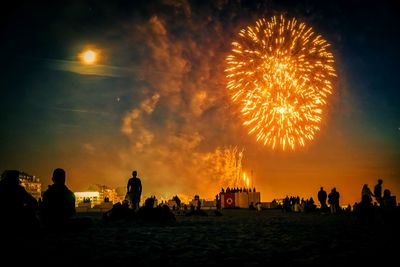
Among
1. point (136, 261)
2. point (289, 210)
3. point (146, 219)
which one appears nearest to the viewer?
point (136, 261)

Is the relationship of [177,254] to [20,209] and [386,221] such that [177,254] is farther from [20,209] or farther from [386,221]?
[386,221]

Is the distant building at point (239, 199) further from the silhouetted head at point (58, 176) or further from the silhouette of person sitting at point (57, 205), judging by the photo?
the silhouetted head at point (58, 176)

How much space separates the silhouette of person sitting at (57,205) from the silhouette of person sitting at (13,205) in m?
0.70

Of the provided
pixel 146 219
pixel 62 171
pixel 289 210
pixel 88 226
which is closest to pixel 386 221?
pixel 146 219

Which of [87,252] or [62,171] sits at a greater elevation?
[62,171]

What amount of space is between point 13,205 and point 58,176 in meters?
1.17

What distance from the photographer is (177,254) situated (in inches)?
222

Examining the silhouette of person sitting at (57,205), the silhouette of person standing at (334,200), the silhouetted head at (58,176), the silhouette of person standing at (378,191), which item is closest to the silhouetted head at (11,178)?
the silhouetted head at (58,176)

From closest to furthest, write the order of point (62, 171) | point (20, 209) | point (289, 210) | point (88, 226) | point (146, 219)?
point (20, 209) < point (62, 171) < point (88, 226) < point (146, 219) < point (289, 210)

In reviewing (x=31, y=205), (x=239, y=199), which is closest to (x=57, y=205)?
(x=31, y=205)

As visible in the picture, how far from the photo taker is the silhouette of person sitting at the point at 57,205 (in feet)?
30.4

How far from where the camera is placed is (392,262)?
4.73 m

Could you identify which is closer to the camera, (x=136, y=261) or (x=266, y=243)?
(x=136, y=261)

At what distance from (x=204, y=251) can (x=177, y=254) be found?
0.52 metres
